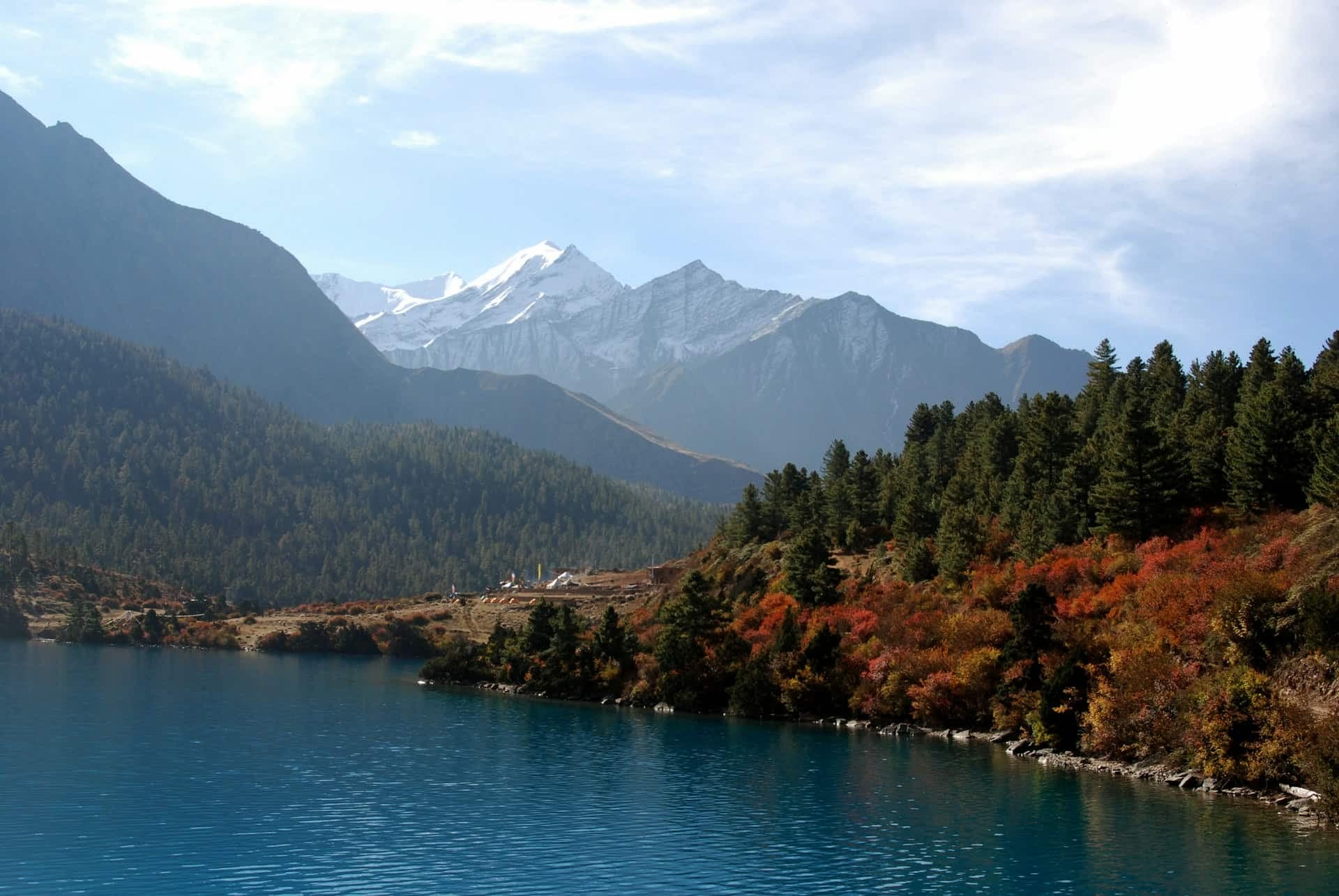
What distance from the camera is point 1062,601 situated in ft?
302

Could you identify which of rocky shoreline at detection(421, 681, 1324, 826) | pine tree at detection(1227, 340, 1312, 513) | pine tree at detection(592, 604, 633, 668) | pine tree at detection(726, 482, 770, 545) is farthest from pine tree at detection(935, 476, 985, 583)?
pine tree at detection(726, 482, 770, 545)

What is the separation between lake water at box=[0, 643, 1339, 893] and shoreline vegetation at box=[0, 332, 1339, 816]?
5306 millimetres

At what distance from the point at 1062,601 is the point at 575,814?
47423 mm

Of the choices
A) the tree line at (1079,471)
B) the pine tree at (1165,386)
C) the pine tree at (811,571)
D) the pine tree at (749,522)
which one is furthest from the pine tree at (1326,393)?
the pine tree at (749,522)

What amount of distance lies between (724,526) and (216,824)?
11500 cm

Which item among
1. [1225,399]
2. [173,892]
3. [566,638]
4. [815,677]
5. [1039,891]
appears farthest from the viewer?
[566,638]

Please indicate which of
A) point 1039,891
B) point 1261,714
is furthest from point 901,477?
point 1039,891

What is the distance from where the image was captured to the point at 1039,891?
4947 cm

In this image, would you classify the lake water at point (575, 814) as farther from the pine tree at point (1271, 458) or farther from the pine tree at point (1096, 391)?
the pine tree at point (1096, 391)

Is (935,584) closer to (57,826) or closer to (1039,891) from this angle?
(1039,891)

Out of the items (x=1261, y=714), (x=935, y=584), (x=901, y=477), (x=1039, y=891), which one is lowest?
(x=1039, y=891)

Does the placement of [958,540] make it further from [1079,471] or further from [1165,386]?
[1165,386]

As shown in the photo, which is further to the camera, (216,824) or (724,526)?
(724,526)

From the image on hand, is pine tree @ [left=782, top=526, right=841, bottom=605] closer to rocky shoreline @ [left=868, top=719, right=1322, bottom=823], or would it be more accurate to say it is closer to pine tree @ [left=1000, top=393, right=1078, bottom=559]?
rocky shoreline @ [left=868, top=719, right=1322, bottom=823]
